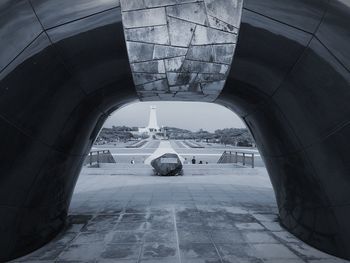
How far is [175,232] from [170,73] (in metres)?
3.07

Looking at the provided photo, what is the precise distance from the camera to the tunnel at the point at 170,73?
380 centimetres

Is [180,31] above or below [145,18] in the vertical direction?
below

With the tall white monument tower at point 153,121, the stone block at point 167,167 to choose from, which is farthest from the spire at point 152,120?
the stone block at point 167,167

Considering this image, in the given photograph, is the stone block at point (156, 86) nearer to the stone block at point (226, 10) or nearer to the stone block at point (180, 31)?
the stone block at point (180, 31)

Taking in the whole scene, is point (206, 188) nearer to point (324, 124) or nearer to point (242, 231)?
point (242, 231)

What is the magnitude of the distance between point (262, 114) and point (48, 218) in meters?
3.94

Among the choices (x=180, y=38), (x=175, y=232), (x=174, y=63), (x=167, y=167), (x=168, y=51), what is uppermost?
(x=180, y=38)

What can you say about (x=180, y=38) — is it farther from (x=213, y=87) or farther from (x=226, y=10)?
(x=213, y=87)

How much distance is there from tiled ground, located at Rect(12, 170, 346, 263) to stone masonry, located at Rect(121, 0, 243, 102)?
2569 millimetres

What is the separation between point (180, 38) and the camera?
3855mm

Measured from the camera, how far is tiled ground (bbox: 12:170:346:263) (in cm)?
453

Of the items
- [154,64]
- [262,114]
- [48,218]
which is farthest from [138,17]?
[48,218]

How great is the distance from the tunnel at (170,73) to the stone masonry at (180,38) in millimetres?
12

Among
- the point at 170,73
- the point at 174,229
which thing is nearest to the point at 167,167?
the point at 174,229
